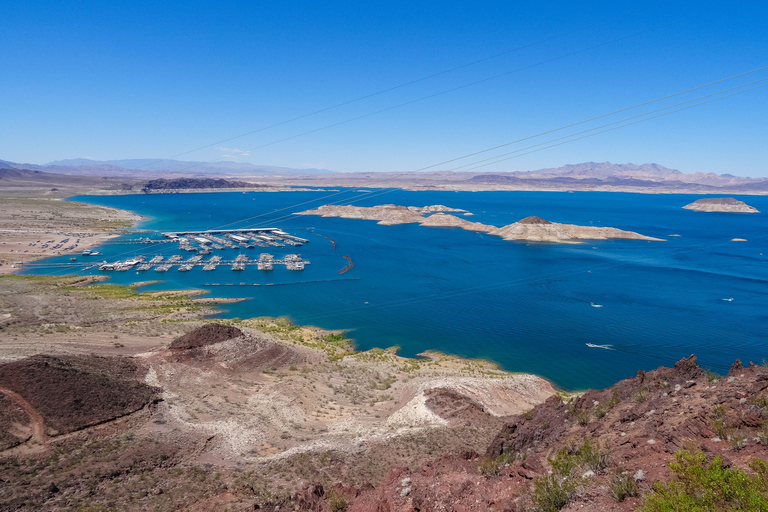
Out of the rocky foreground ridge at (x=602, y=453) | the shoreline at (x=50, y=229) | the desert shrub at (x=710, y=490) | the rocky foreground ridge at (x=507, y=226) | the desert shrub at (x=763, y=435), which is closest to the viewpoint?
the desert shrub at (x=710, y=490)

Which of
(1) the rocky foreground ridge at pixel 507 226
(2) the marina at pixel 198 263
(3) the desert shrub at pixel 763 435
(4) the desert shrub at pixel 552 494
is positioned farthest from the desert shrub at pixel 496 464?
(1) the rocky foreground ridge at pixel 507 226

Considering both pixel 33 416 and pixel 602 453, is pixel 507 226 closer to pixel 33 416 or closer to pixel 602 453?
pixel 602 453

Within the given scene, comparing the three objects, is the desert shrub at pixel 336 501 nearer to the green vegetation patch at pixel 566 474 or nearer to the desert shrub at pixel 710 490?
the green vegetation patch at pixel 566 474

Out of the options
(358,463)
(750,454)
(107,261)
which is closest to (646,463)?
(750,454)

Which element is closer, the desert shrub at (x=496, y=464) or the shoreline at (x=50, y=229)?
the desert shrub at (x=496, y=464)

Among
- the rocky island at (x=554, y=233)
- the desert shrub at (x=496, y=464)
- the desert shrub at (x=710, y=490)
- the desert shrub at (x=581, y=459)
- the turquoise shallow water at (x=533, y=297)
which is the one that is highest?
the desert shrub at (x=710, y=490)

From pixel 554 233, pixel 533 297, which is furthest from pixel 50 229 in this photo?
pixel 554 233

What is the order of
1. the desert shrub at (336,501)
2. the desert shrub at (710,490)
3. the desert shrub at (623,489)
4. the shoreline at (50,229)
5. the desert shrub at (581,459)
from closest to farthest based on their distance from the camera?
the desert shrub at (710,490)
the desert shrub at (623,489)
the desert shrub at (581,459)
the desert shrub at (336,501)
the shoreline at (50,229)
